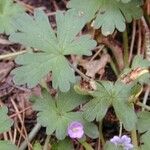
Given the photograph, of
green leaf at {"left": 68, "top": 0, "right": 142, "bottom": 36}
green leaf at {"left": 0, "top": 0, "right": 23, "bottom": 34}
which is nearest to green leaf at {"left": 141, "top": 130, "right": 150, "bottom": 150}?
green leaf at {"left": 68, "top": 0, "right": 142, "bottom": 36}

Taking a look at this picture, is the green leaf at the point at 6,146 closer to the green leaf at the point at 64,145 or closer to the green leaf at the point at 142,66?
the green leaf at the point at 64,145

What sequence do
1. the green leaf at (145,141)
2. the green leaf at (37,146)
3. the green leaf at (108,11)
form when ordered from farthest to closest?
the green leaf at (108,11) < the green leaf at (37,146) < the green leaf at (145,141)

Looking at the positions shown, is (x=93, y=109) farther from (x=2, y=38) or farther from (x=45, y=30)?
(x=2, y=38)

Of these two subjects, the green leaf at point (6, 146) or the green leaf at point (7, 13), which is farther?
the green leaf at point (7, 13)

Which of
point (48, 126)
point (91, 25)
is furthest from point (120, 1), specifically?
point (48, 126)

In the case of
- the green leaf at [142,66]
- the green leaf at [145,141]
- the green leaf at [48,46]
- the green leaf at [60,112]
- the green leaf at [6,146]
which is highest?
the green leaf at [48,46]

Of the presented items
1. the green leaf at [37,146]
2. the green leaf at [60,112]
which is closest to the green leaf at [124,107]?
the green leaf at [60,112]
